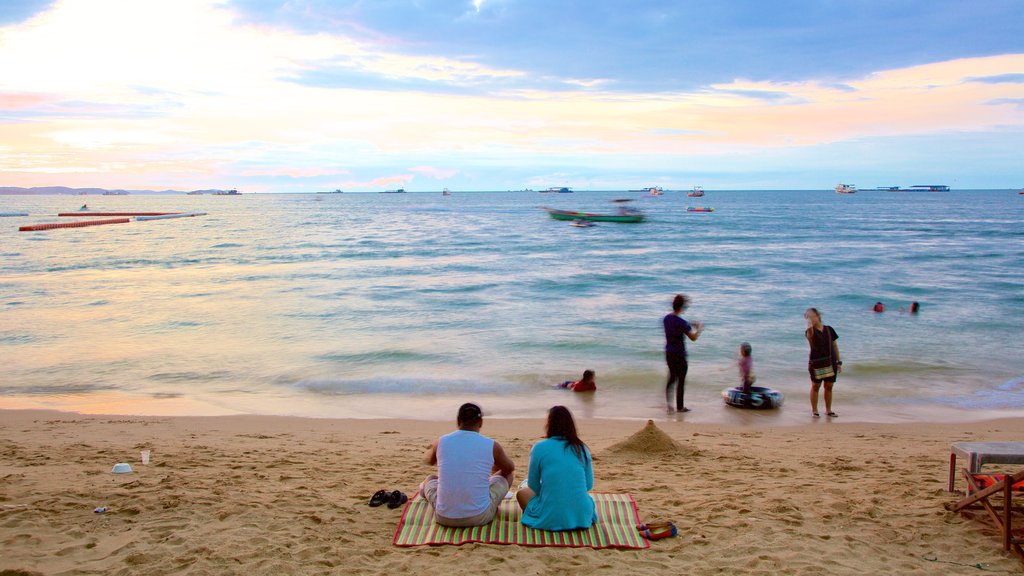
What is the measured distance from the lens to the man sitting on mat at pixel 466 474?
17.2ft

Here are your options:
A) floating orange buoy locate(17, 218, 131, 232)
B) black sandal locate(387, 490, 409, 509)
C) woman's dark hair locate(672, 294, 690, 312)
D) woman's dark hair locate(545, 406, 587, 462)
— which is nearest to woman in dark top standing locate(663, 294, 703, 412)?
woman's dark hair locate(672, 294, 690, 312)

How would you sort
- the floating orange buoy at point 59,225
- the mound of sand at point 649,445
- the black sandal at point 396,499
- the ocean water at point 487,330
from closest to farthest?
1. the black sandal at point 396,499
2. the mound of sand at point 649,445
3. the ocean water at point 487,330
4. the floating orange buoy at point 59,225

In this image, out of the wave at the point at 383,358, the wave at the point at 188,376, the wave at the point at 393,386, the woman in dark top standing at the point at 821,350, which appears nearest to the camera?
the woman in dark top standing at the point at 821,350

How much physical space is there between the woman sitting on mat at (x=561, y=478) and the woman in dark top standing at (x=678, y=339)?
4.89 metres

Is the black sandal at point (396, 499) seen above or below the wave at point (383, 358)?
above

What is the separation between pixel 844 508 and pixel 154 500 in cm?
580

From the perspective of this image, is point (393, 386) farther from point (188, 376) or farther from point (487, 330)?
point (487, 330)

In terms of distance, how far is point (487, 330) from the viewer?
1780cm

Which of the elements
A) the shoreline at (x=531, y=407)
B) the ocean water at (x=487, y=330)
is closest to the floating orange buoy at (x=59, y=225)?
the ocean water at (x=487, y=330)

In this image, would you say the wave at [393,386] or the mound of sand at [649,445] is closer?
the mound of sand at [649,445]

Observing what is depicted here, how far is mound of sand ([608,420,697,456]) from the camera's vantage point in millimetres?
7926

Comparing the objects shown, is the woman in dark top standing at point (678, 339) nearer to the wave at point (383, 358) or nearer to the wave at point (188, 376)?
the wave at point (383, 358)

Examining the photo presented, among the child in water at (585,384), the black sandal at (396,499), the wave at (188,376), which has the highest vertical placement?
the black sandal at (396,499)

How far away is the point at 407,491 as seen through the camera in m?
6.54
